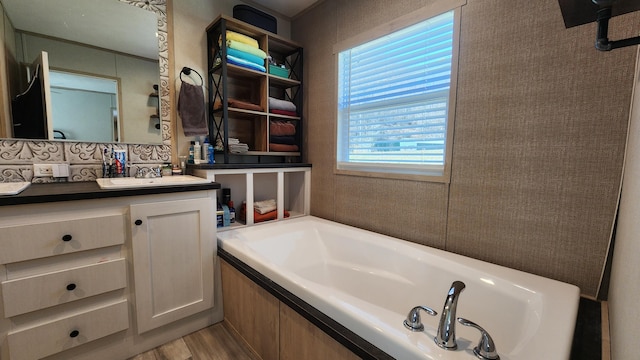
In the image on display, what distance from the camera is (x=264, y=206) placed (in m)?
2.40

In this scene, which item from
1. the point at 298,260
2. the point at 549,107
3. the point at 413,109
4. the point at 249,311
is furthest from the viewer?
the point at 298,260

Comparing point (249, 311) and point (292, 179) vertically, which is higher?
point (292, 179)

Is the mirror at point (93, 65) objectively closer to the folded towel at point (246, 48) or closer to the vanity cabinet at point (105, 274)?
the folded towel at point (246, 48)

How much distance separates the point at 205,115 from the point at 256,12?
0.96 meters

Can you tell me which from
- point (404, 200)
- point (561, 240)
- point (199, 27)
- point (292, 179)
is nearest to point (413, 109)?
point (404, 200)

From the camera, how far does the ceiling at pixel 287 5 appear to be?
2361 millimetres

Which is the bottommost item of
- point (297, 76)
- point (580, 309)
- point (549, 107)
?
point (580, 309)

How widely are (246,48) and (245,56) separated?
62 mm

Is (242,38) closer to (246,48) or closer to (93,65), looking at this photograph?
(246,48)

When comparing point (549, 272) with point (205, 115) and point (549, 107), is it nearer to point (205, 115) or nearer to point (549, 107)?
point (549, 107)

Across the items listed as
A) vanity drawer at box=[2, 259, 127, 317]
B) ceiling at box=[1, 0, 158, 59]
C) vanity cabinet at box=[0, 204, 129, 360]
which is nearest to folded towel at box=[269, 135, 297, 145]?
ceiling at box=[1, 0, 158, 59]

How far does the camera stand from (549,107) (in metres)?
1.27

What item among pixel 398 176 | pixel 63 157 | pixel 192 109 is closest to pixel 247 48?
pixel 192 109

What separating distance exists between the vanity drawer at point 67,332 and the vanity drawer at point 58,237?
1.13 feet
